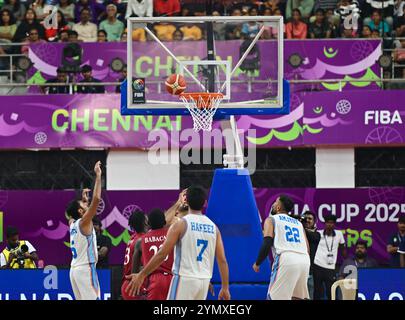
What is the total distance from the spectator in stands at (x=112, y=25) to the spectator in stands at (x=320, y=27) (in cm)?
361

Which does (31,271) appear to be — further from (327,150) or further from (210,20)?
(327,150)

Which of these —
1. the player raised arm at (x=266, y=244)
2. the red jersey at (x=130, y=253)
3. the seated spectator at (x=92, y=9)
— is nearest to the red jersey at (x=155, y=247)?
the red jersey at (x=130, y=253)

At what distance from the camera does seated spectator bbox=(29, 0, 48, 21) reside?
22573 millimetres

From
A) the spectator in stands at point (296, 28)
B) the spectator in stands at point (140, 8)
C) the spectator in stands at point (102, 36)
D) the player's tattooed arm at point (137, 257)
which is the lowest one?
the player's tattooed arm at point (137, 257)

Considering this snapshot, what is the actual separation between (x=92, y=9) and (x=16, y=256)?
6.93 meters

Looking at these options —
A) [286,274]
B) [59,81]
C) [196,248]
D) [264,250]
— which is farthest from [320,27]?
[196,248]

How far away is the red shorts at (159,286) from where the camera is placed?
534 inches

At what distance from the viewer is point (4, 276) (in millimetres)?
16250

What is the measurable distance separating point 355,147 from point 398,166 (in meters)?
0.89

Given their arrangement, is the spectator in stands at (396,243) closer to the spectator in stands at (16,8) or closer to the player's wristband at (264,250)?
the player's wristband at (264,250)

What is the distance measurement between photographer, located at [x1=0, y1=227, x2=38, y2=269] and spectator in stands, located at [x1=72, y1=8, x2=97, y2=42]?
5355 millimetres
